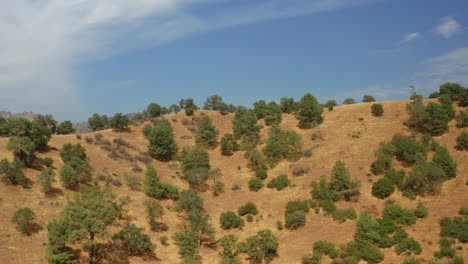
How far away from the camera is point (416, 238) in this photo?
44094mm

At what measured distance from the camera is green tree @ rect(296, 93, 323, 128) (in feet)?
300

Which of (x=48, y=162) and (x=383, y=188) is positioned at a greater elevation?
(x=48, y=162)

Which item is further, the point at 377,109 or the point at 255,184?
the point at 377,109

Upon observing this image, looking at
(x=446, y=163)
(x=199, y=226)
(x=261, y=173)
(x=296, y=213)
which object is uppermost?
(x=261, y=173)

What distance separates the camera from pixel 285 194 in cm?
6191

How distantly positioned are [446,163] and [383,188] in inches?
524

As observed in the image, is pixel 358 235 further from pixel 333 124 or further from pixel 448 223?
pixel 333 124

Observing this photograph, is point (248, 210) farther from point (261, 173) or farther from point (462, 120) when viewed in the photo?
point (462, 120)

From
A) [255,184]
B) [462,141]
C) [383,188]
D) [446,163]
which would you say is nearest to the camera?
[383,188]

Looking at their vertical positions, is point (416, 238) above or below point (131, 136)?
below

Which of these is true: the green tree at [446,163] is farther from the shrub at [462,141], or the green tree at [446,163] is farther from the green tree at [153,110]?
the green tree at [153,110]

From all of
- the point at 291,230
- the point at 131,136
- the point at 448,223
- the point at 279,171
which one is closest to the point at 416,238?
the point at 448,223

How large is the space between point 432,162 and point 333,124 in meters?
33.2

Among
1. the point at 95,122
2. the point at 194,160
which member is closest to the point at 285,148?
the point at 194,160
